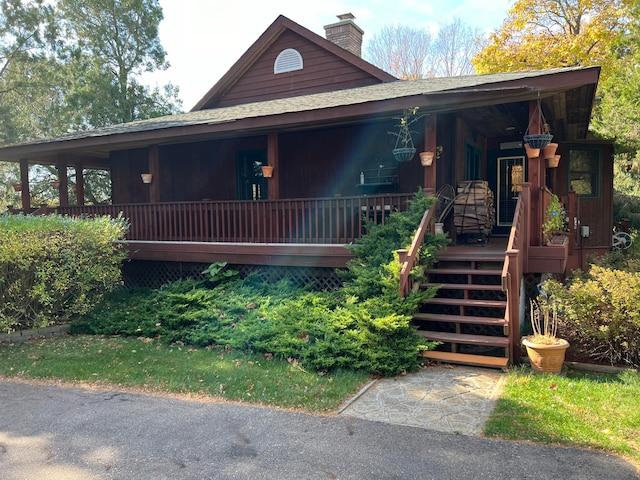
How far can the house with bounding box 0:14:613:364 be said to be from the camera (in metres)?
7.10

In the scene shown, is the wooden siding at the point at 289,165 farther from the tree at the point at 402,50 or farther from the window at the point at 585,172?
the tree at the point at 402,50

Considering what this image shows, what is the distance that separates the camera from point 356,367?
18.0 feet

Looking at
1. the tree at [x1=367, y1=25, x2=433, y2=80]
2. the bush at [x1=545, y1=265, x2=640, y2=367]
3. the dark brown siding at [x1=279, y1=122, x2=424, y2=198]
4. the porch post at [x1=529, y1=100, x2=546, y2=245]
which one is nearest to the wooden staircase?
the porch post at [x1=529, y1=100, x2=546, y2=245]

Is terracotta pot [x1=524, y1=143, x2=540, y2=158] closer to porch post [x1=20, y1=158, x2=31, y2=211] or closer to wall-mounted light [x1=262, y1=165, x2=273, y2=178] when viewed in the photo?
wall-mounted light [x1=262, y1=165, x2=273, y2=178]

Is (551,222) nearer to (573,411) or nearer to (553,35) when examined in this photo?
(573,411)

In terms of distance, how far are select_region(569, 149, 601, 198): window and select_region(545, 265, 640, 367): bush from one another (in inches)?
285

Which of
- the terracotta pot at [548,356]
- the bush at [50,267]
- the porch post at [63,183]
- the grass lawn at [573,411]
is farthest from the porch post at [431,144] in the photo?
the porch post at [63,183]

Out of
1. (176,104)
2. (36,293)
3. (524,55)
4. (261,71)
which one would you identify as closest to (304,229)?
(36,293)

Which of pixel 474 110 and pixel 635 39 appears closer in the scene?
pixel 474 110

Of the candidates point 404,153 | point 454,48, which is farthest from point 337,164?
point 454,48

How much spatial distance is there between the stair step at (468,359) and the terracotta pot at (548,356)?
1.24ft

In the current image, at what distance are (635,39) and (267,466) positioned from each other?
13577 millimetres

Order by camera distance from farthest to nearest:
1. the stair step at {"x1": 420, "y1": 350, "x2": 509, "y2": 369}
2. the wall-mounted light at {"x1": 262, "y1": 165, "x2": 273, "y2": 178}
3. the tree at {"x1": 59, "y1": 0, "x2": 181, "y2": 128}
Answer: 1. the tree at {"x1": 59, "y1": 0, "x2": 181, "y2": 128}
2. the wall-mounted light at {"x1": 262, "y1": 165, "x2": 273, "y2": 178}
3. the stair step at {"x1": 420, "y1": 350, "x2": 509, "y2": 369}

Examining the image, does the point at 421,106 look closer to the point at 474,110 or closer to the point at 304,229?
the point at 474,110
